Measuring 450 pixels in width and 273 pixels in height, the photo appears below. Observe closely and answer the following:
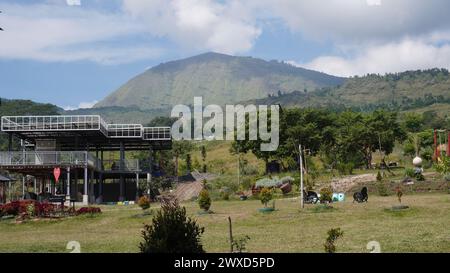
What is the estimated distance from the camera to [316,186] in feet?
146

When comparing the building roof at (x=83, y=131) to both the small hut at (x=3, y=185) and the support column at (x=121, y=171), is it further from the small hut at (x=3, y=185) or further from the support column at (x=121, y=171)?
the small hut at (x=3, y=185)

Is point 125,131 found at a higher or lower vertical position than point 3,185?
higher

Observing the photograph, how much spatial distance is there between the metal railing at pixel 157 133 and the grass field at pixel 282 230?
2328 centimetres

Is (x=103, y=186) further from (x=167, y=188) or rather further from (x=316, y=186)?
(x=316, y=186)

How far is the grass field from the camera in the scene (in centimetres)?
1823

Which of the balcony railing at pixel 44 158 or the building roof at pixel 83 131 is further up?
the building roof at pixel 83 131

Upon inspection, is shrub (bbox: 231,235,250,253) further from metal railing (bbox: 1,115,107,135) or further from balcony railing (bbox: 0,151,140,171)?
metal railing (bbox: 1,115,107,135)

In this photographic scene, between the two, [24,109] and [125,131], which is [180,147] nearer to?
[125,131]

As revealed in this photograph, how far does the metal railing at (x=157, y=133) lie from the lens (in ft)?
181

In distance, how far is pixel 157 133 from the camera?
5525 cm

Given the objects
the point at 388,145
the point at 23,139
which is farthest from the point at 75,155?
the point at 388,145

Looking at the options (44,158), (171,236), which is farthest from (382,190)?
Answer: (171,236)

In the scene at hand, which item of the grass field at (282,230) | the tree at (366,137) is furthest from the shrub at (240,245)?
the tree at (366,137)

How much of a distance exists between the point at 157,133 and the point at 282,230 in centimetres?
3388
